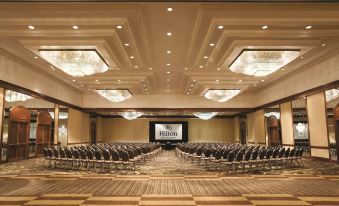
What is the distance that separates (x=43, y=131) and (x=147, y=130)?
1285 cm

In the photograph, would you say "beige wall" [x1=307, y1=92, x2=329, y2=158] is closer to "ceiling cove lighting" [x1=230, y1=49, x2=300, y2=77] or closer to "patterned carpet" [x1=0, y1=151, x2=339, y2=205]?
"ceiling cove lighting" [x1=230, y1=49, x2=300, y2=77]

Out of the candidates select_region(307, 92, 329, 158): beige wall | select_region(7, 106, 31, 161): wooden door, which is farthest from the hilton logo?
select_region(307, 92, 329, 158): beige wall

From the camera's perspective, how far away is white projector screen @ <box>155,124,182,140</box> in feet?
90.5

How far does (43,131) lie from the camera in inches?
623

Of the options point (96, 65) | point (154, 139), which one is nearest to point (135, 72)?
point (96, 65)

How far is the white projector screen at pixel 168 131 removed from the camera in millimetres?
27578

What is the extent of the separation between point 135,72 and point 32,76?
4535 millimetres

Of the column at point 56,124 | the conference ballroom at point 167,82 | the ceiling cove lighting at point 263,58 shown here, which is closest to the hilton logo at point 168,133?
the conference ballroom at point 167,82

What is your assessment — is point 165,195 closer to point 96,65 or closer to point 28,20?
point 28,20

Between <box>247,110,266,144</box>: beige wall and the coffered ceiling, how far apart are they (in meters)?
7.99

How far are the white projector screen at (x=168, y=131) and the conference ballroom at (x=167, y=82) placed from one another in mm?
10727

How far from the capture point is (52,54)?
340 inches

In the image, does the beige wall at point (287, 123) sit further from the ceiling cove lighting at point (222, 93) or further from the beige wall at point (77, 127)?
the beige wall at point (77, 127)

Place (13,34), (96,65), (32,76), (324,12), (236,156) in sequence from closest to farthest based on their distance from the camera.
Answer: (324,12)
(13,34)
(236,156)
(96,65)
(32,76)
